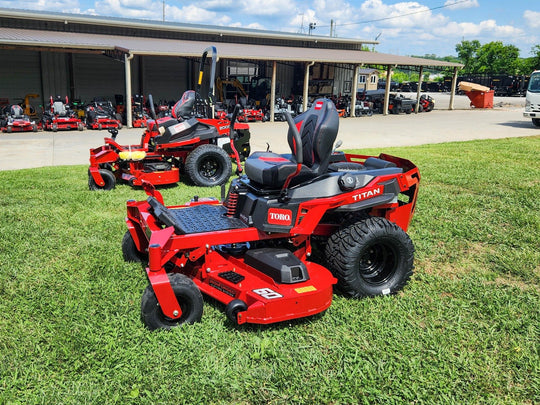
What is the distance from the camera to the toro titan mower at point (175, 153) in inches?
310

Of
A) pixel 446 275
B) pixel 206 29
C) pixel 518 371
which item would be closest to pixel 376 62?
pixel 206 29

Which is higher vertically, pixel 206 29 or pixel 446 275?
pixel 206 29

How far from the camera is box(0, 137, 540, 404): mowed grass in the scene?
2.94 meters

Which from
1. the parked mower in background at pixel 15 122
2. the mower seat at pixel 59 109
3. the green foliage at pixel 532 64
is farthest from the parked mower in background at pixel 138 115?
the green foliage at pixel 532 64

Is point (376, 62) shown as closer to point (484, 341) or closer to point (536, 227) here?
point (536, 227)

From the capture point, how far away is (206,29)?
25406 millimetres

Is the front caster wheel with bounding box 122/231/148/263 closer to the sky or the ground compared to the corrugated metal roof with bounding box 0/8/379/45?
closer to the ground

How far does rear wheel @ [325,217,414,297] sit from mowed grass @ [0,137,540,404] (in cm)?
15

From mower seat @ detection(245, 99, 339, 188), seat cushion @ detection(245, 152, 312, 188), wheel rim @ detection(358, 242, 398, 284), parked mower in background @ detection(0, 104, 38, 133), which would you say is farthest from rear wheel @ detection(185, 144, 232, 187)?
parked mower in background @ detection(0, 104, 38, 133)

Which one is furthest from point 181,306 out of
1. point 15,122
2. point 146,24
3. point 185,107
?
point 146,24

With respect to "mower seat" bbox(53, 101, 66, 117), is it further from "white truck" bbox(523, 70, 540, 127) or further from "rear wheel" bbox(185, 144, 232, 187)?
"white truck" bbox(523, 70, 540, 127)

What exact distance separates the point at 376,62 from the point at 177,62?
1040 cm

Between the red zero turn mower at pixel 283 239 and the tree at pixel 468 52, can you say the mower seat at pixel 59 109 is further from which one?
the tree at pixel 468 52

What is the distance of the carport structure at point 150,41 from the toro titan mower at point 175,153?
9379 mm
